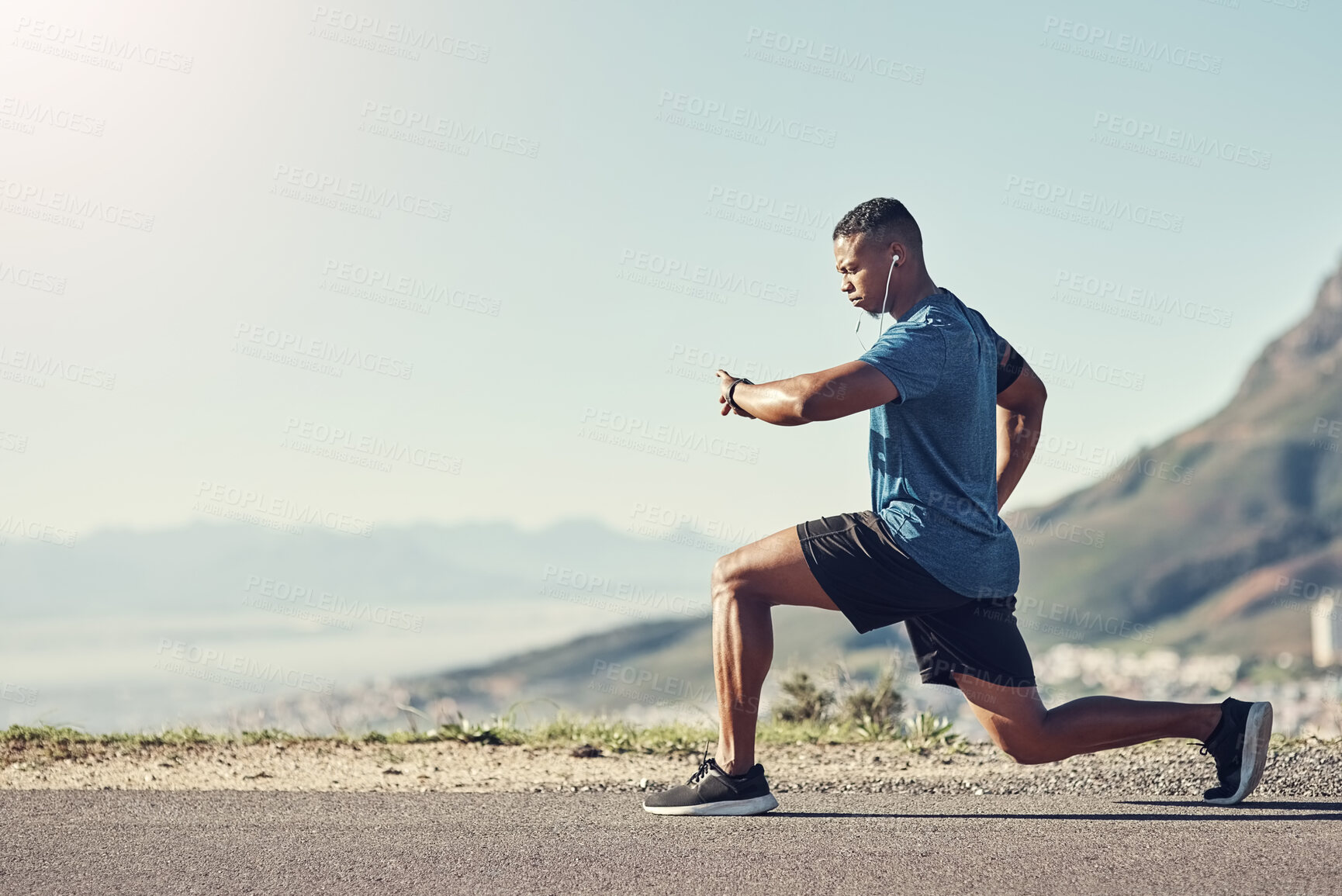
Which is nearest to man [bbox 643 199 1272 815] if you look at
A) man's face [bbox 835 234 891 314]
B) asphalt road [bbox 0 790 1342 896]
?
man's face [bbox 835 234 891 314]

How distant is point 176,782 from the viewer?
203 inches

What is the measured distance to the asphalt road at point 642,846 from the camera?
3412mm

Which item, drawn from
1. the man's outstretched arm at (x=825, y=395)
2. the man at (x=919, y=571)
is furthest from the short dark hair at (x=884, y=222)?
the man's outstretched arm at (x=825, y=395)

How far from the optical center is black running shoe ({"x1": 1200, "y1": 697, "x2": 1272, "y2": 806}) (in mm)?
4258

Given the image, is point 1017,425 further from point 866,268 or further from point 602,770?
point 602,770

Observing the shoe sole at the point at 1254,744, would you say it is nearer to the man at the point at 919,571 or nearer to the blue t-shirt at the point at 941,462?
the man at the point at 919,571

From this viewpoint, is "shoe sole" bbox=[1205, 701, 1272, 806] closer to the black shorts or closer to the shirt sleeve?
the black shorts

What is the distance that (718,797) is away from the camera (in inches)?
174

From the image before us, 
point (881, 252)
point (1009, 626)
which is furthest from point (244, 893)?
point (881, 252)

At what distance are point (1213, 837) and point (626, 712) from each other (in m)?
3.48

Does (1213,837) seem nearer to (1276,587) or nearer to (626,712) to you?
(626,712)

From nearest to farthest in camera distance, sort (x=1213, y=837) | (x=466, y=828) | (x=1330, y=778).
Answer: (x=1213, y=837) < (x=466, y=828) < (x=1330, y=778)

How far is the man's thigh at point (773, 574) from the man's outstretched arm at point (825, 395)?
1.63ft

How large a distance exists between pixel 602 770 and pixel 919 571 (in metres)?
1.90
